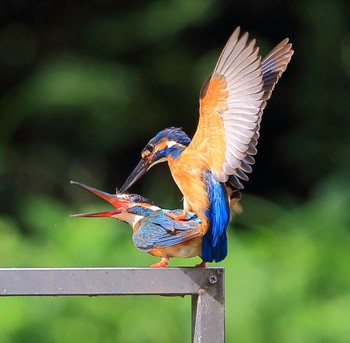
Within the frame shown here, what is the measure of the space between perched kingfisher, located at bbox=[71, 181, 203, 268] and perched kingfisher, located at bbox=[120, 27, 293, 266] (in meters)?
0.01

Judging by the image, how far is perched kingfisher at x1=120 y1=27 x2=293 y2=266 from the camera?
142 centimetres

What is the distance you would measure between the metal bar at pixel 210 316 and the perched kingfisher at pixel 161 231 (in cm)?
6

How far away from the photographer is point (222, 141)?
1.43 meters

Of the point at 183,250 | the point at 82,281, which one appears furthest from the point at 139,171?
the point at 82,281

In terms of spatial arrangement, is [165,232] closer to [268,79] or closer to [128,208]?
[128,208]

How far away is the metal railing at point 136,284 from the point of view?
132 cm

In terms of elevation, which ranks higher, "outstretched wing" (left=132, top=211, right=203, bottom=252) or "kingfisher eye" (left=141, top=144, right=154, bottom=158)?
"kingfisher eye" (left=141, top=144, right=154, bottom=158)

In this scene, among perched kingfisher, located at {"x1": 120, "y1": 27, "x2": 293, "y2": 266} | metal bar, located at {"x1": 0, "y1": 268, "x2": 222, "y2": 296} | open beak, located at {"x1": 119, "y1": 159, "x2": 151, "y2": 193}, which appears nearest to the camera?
metal bar, located at {"x1": 0, "y1": 268, "x2": 222, "y2": 296}

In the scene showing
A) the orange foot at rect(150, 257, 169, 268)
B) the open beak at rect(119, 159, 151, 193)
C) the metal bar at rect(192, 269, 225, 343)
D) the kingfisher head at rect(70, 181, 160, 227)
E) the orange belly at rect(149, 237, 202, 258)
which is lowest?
the metal bar at rect(192, 269, 225, 343)

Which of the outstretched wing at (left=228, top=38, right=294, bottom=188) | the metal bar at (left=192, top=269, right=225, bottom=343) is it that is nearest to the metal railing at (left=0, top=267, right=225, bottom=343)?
the metal bar at (left=192, top=269, right=225, bottom=343)

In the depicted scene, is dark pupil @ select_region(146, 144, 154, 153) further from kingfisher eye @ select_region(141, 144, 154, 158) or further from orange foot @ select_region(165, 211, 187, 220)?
orange foot @ select_region(165, 211, 187, 220)

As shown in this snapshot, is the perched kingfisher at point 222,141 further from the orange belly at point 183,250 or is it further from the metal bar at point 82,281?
the metal bar at point 82,281

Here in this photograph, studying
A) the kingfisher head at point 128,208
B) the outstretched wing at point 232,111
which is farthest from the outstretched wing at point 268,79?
the kingfisher head at point 128,208

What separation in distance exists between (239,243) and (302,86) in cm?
83
